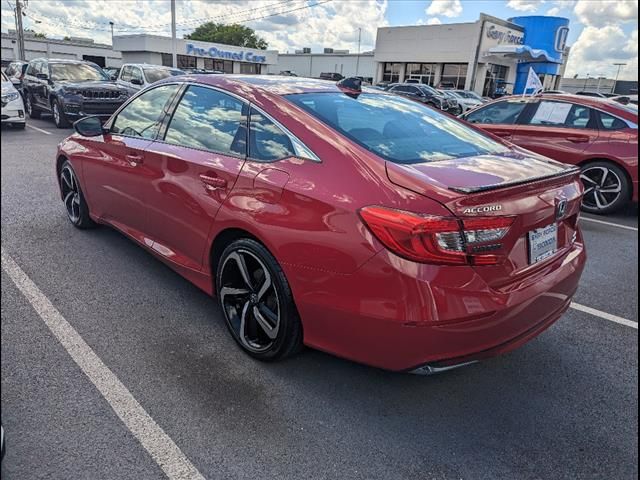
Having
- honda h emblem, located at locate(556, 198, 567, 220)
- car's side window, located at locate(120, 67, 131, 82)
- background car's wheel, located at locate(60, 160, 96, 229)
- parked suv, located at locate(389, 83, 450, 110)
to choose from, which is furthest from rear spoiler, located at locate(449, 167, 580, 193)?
parked suv, located at locate(389, 83, 450, 110)

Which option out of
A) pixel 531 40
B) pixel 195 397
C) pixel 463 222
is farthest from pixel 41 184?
pixel 531 40

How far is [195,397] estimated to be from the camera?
2.60 meters

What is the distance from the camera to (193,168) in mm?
3150

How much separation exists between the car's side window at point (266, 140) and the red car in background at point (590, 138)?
5704 millimetres

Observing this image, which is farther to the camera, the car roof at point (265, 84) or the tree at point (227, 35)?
the tree at point (227, 35)

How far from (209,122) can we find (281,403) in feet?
6.02

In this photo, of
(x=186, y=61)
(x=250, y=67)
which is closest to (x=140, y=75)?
(x=186, y=61)

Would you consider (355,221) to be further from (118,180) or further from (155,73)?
(155,73)

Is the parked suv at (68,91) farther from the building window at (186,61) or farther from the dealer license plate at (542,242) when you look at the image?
the building window at (186,61)

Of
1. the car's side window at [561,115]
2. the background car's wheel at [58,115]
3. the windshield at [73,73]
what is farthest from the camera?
the windshield at [73,73]

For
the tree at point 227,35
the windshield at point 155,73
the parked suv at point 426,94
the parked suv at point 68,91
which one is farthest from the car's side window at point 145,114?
the tree at point 227,35

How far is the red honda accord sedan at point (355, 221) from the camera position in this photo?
217 centimetres

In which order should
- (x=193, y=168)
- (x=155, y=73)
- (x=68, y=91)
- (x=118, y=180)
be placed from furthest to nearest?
(x=155, y=73)
(x=68, y=91)
(x=118, y=180)
(x=193, y=168)

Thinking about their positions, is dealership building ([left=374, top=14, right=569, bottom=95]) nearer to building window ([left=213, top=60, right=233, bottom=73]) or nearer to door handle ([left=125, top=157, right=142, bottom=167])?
building window ([left=213, top=60, right=233, bottom=73])
